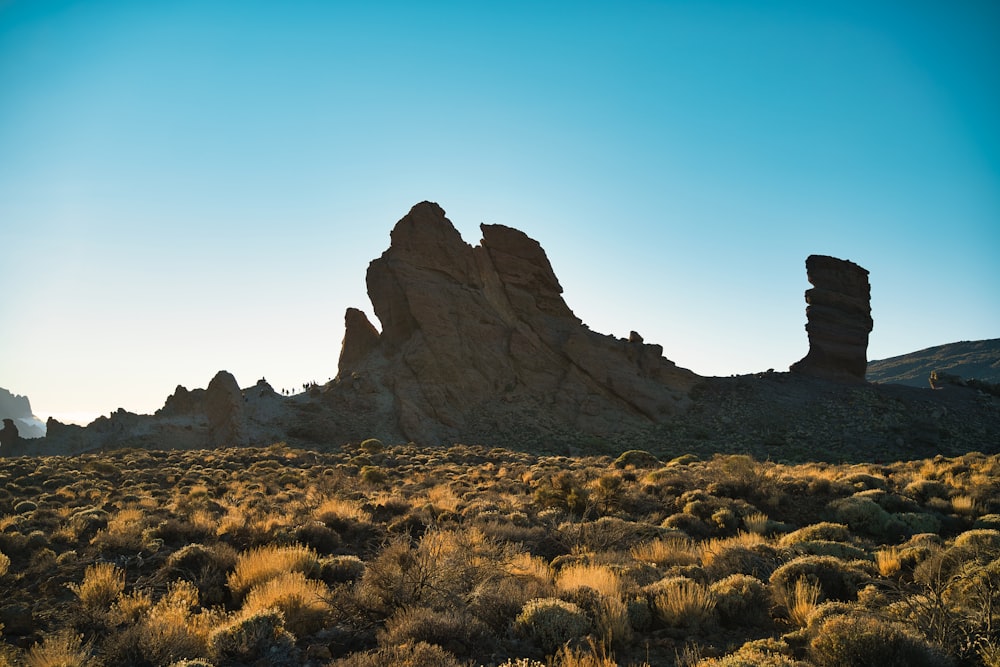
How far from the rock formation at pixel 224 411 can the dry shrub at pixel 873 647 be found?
132 ft

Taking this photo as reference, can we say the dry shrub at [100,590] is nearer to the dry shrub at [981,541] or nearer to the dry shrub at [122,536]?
the dry shrub at [122,536]

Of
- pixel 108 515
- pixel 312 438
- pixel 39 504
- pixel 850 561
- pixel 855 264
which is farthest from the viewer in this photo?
pixel 855 264

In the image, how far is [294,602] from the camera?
7.42m

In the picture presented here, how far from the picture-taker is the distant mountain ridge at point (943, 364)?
107419 millimetres

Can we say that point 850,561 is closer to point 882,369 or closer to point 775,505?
point 775,505

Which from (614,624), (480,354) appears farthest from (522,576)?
(480,354)

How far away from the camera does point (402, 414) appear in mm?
42500

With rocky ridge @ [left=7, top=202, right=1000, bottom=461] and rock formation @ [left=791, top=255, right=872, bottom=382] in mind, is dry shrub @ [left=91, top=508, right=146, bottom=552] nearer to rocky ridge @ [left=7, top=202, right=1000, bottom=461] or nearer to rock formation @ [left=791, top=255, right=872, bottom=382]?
rocky ridge @ [left=7, top=202, right=1000, bottom=461]

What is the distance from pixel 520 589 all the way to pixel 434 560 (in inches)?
53.2

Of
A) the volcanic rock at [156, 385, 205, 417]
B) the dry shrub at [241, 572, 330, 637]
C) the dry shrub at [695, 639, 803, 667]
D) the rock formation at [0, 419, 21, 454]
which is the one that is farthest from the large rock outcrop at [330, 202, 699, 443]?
the dry shrub at [695, 639, 803, 667]

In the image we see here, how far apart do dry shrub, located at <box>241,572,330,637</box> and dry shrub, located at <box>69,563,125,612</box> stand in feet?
7.23

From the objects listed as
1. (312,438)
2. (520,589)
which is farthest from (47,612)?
(312,438)

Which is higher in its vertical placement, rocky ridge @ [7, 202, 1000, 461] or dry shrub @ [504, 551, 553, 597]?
rocky ridge @ [7, 202, 1000, 461]

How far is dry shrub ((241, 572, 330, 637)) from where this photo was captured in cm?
713
